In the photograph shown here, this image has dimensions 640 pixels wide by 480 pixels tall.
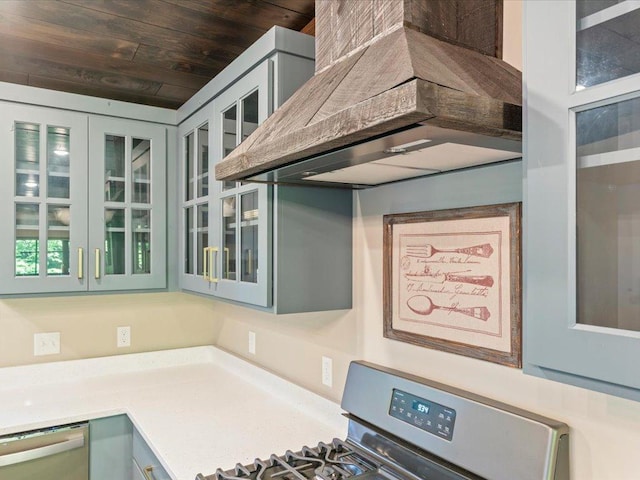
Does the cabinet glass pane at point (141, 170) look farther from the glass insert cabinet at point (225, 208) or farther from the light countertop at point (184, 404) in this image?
the light countertop at point (184, 404)

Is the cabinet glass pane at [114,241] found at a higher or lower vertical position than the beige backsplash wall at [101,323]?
higher

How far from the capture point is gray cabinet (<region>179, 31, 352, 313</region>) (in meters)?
1.58

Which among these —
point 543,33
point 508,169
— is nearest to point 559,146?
point 543,33

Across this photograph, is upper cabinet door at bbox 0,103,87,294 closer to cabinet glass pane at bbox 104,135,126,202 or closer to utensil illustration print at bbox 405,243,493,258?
cabinet glass pane at bbox 104,135,126,202

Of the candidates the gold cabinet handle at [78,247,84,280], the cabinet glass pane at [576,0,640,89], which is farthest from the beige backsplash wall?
the cabinet glass pane at [576,0,640,89]

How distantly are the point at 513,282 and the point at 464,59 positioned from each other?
53 cm

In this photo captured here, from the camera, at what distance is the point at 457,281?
132 cm

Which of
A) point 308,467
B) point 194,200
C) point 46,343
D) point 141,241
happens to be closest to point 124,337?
point 46,343

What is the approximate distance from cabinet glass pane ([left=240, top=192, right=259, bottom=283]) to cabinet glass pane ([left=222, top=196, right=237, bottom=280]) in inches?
2.9

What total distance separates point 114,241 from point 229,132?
2.78 ft

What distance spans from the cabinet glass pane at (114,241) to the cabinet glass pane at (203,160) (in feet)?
1.44

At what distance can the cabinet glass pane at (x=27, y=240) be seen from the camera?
209cm

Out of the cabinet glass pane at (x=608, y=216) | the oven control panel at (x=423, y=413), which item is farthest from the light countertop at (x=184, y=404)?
the cabinet glass pane at (x=608, y=216)

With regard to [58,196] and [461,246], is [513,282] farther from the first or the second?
[58,196]
